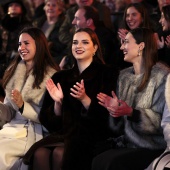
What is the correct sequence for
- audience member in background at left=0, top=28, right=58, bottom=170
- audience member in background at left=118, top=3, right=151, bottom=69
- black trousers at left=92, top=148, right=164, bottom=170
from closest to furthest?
black trousers at left=92, top=148, right=164, bottom=170 < audience member in background at left=0, top=28, right=58, bottom=170 < audience member in background at left=118, top=3, right=151, bottom=69

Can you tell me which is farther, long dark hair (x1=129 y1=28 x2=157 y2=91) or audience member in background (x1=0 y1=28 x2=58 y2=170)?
audience member in background (x1=0 y1=28 x2=58 y2=170)

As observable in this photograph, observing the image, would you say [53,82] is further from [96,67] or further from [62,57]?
[62,57]

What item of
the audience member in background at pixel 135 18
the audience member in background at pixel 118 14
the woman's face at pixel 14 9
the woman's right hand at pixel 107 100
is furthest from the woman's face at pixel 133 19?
the woman's face at pixel 14 9

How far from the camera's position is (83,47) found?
5.11 metres

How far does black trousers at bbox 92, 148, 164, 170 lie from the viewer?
14.7ft

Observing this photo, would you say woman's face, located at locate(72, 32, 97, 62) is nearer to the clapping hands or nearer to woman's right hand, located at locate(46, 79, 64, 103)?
woman's right hand, located at locate(46, 79, 64, 103)

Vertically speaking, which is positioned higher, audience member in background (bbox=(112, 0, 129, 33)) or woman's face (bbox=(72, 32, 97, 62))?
audience member in background (bbox=(112, 0, 129, 33))

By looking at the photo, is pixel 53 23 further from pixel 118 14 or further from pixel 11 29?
pixel 118 14

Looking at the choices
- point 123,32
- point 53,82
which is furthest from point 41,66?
point 123,32

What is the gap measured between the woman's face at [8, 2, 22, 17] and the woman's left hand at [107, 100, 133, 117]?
3297 millimetres

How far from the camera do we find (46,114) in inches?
202

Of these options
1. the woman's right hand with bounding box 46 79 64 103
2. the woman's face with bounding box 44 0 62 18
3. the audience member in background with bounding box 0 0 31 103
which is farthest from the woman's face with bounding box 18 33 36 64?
the woman's face with bounding box 44 0 62 18

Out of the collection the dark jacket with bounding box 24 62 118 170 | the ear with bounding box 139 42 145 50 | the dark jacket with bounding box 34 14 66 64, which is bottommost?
the dark jacket with bounding box 24 62 118 170

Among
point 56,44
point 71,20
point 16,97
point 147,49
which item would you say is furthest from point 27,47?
point 71,20
